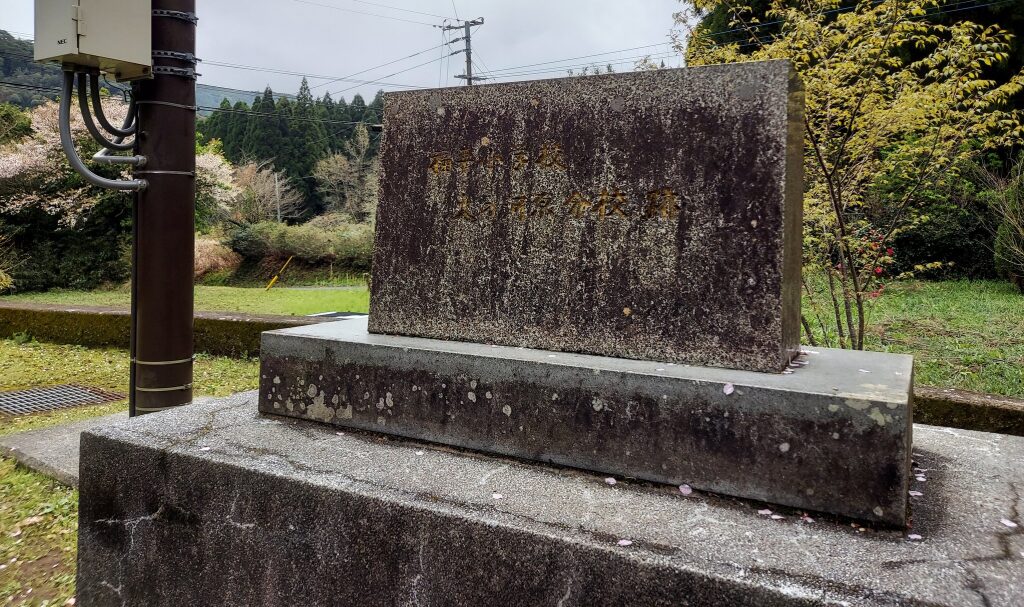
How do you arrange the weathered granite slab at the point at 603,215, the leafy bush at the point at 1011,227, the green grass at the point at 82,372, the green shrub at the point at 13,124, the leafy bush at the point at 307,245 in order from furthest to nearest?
the leafy bush at the point at 307,245 → the green shrub at the point at 13,124 → the leafy bush at the point at 1011,227 → the green grass at the point at 82,372 → the weathered granite slab at the point at 603,215

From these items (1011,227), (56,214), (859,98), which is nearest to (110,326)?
(859,98)

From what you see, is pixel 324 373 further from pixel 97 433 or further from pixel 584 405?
pixel 584 405

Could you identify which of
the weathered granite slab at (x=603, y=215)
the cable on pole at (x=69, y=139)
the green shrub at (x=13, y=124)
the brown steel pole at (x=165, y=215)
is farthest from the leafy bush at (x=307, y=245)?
the weathered granite slab at (x=603, y=215)

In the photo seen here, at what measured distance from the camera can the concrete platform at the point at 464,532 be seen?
4.52ft

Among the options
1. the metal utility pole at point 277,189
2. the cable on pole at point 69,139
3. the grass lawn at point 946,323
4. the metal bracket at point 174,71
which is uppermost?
the metal utility pole at point 277,189

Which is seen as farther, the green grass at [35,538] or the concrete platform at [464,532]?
the green grass at [35,538]

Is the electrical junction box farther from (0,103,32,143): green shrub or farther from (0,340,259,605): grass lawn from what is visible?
(0,103,32,143): green shrub

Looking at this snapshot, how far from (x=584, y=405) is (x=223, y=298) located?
13.9 m

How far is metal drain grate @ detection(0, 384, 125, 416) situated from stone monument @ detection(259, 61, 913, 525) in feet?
13.2

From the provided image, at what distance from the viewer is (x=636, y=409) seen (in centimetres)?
183

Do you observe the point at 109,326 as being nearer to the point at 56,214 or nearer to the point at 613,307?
the point at 613,307

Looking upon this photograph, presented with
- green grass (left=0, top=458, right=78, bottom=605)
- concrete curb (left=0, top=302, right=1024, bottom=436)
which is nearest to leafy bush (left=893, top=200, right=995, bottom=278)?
concrete curb (left=0, top=302, right=1024, bottom=436)

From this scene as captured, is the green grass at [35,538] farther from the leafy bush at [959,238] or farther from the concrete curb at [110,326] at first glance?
the leafy bush at [959,238]

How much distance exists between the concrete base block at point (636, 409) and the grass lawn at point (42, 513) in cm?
122
